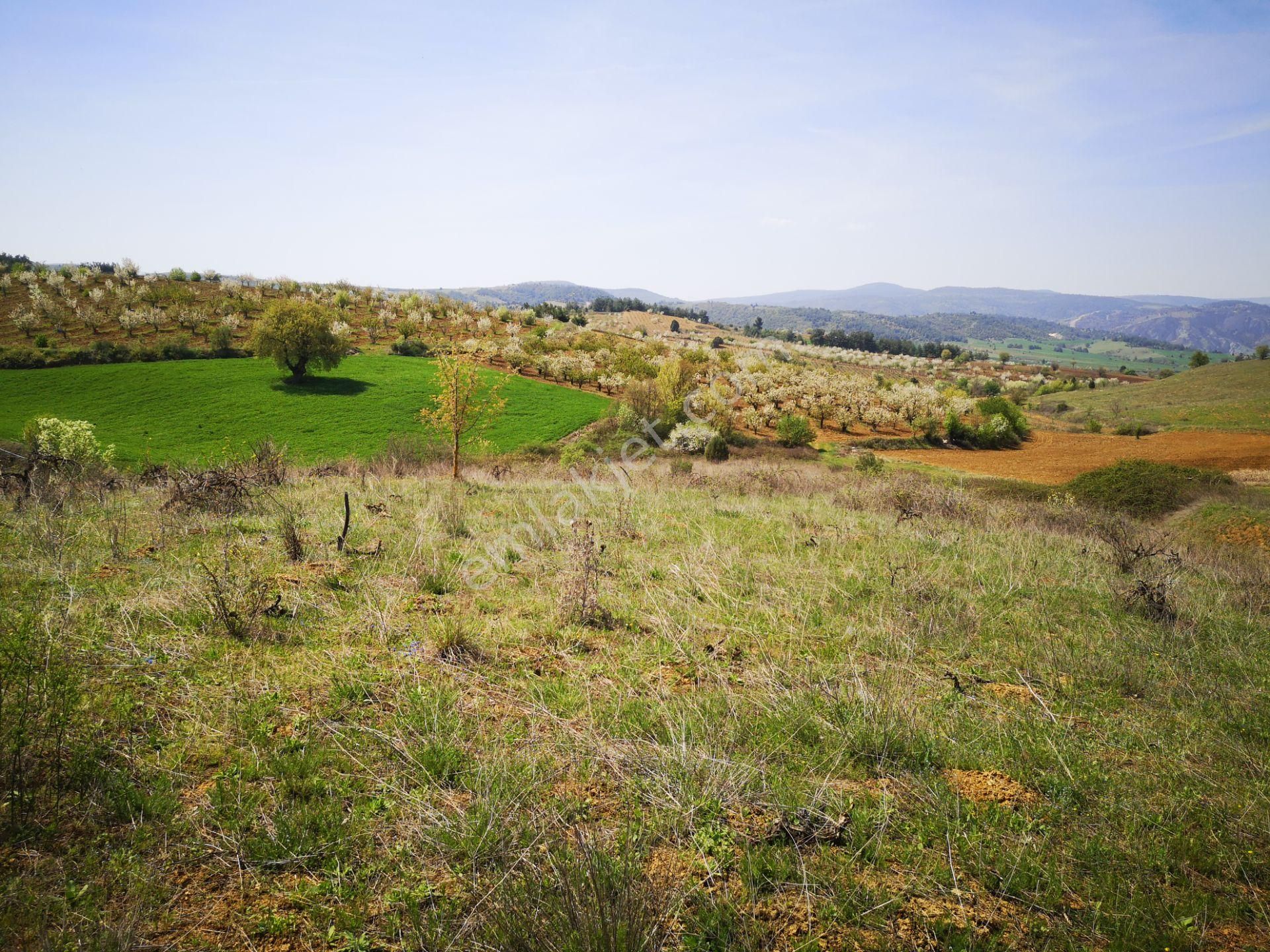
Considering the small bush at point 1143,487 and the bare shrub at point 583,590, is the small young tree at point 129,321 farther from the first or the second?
the small bush at point 1143,487

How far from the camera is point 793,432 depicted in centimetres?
4412

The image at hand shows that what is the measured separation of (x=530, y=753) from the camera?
11.0ft

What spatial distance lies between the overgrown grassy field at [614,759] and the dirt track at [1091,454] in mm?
34059

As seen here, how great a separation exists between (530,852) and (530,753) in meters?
0.76

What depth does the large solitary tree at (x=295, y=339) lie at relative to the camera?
5188cm

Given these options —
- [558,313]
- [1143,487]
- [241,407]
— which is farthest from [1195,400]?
[558,313]

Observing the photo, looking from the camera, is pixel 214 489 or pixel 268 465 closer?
pixel 214 489

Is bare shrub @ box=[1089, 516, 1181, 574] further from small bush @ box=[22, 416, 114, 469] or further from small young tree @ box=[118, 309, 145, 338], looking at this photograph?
small young tree @ box=[118, 309, 145, 338]

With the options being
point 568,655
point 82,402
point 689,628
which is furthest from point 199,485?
point 82,402

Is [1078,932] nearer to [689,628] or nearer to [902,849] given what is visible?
[902,849]

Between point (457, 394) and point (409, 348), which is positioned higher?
point (409, 348)

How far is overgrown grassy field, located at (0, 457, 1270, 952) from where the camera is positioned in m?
2.40

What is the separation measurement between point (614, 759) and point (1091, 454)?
175 feet

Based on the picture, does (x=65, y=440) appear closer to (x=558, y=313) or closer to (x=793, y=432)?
(x=793, y=432)
